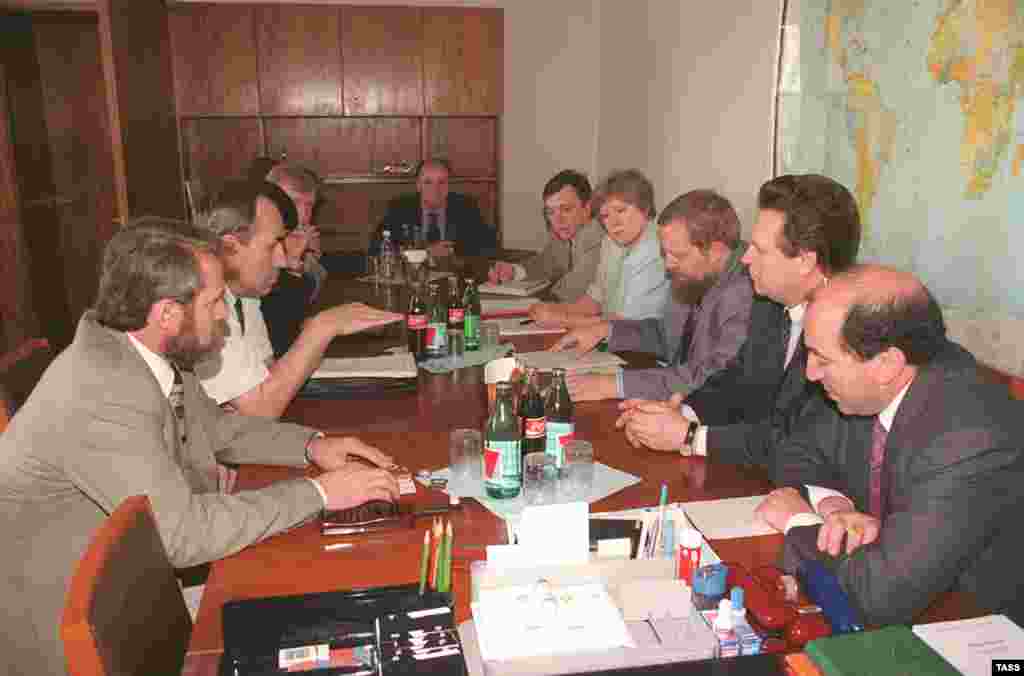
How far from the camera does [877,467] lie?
1615mm

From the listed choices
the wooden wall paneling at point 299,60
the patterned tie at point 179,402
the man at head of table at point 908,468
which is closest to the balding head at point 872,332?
the man at head of table at point 908,468

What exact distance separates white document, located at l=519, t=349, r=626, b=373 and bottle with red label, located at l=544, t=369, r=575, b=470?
0.54m

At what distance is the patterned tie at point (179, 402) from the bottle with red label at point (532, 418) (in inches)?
30.6

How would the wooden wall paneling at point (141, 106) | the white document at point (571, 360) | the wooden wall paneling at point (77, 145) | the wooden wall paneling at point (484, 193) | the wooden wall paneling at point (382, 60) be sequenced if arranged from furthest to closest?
the wooden wall paneling at point (484, 193) < the wooden wall paneling at point (382, 60) < the wooden wall paneling at point (77, 145) < the wooden wall paneling at point (141, 106) < the white document at point (571, 360)

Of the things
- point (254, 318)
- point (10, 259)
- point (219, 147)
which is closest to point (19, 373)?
point (254, 318)

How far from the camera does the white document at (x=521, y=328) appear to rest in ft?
10.6

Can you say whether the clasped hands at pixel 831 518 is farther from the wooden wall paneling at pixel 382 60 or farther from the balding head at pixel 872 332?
the wooden wall paneling at pixel 382 60

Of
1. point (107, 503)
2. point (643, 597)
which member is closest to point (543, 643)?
point (643, 597)

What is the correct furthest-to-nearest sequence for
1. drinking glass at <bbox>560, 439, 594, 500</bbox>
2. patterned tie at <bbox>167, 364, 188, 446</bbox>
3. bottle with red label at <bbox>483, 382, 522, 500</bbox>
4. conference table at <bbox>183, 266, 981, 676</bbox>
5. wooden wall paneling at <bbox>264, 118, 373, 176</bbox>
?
wooden wall paneling at <bbox>264, 118, 373, 176</bbox> < patterned tie at <bbox>167, 364, 188, 446</bbox> < drinking glass at <bbox>560, 439, 594, 500</bbox> < bottle with red label at <bbox>483, 382, 522, 500</bbox> < conference table at <bbox>183, 266, 981, 676</bbox>

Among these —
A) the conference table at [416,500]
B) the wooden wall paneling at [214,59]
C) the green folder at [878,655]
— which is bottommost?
the conference table at [416,500]

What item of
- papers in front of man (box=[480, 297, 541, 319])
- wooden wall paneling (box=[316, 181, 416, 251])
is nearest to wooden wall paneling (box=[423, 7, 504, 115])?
wooden wall paneling (box=[316, 181, 416, 251])

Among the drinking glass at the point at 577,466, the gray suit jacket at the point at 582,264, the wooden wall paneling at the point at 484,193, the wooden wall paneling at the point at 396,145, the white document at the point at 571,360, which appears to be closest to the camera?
the drinking glass at the point at 577,466

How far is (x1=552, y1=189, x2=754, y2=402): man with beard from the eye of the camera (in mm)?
2477

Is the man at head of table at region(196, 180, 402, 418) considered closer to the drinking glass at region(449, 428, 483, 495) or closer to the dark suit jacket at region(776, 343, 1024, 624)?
the drinking glass at region(449, 428, 483, 495)
